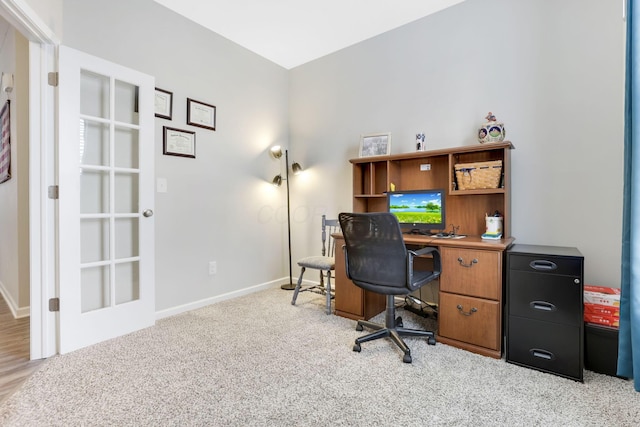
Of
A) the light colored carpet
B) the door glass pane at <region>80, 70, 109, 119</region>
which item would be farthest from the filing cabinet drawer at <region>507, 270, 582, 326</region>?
the door glass pane at <region>80, 70, 109, 119</region>

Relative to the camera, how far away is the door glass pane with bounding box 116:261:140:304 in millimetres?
2375

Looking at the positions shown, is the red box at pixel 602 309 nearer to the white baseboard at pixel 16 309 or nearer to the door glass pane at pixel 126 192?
the door glass pane at pixel 126 192

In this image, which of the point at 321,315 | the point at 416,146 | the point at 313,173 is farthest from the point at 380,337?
the point at 313,173

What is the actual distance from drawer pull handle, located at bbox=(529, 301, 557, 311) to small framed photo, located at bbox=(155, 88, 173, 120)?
3139 millimetres

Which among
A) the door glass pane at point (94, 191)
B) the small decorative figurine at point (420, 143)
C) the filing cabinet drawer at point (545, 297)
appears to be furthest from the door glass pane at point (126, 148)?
the filing cabinet drawer at point (545, 297)

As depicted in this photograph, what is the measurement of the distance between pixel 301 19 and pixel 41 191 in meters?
2.56

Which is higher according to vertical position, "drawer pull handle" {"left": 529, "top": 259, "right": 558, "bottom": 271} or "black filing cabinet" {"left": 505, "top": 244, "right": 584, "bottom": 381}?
"drawer pull handle" {"left": 529, "top": 259, "right": 558, "bottom": 271}

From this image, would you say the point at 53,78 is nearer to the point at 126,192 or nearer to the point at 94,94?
the point at 94,94

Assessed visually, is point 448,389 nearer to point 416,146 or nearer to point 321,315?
point 321,315

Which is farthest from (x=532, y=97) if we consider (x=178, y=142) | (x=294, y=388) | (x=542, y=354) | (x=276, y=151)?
(x=178, y=142)

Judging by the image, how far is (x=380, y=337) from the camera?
2104 millimetres

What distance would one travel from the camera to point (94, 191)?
225 cm

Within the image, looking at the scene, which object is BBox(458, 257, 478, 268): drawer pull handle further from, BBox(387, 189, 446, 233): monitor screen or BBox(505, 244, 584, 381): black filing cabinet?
BBox(387, 189, 446, 233): monitor screen

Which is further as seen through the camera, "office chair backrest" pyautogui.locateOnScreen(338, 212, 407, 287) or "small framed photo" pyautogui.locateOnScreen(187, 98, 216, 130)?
"small framed photo" pyautogui.locateOnScreen(187, 98, 216, 130)
